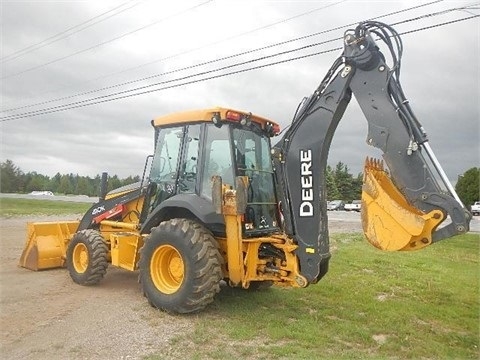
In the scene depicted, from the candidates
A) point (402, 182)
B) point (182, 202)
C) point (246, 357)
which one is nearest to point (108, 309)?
point (182, 202)

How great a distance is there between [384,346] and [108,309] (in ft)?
12.6

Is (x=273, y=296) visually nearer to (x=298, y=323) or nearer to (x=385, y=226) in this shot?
(x=298, y=323)

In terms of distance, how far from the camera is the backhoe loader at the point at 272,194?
5594 mm

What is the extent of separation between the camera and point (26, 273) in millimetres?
9508

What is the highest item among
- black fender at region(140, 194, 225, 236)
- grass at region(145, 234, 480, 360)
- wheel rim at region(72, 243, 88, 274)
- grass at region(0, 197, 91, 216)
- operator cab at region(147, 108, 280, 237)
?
operator cab at region(147, 108, 280, 237)

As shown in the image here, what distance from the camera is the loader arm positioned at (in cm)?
543

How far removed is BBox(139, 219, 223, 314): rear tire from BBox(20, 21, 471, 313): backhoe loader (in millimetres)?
16

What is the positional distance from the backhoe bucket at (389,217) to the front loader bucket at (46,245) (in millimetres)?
6735

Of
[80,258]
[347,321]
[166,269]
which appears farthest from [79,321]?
[347,321]

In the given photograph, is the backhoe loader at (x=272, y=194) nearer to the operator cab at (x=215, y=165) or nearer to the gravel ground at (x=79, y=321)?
the operator cab at (x=215, y=165)

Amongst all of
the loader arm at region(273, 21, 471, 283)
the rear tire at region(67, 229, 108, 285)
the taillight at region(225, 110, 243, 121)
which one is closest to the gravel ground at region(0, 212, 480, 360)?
the rear tire at region(67, 229, 108, 285)

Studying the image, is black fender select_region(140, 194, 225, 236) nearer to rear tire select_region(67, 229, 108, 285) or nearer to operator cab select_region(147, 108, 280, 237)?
operator cab select_region(147, 108, 280, 237)

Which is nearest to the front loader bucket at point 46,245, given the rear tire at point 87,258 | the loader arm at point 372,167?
the rear tire at point 87,258

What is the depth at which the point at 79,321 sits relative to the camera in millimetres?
6246
